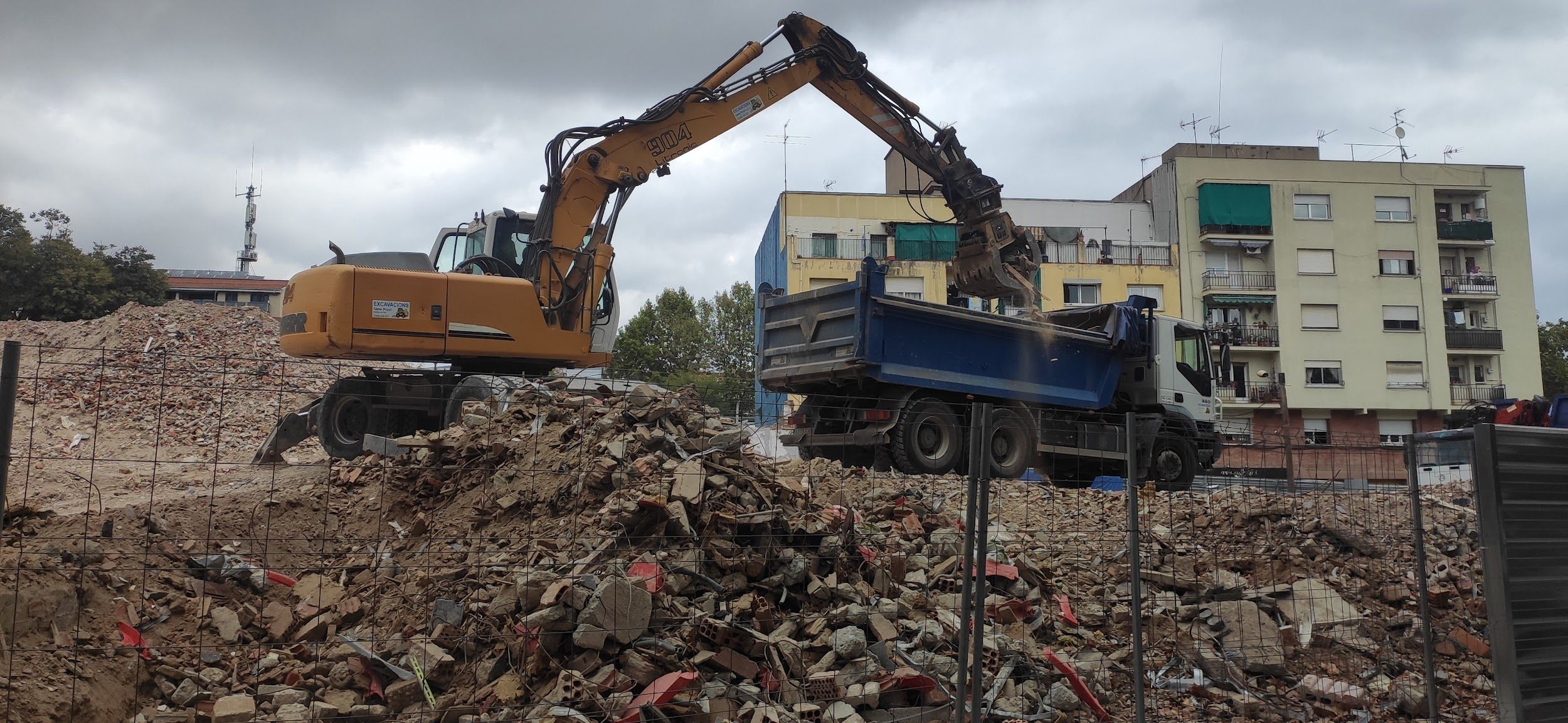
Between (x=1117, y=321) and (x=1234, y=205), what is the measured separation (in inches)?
1110

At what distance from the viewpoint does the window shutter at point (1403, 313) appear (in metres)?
37.9

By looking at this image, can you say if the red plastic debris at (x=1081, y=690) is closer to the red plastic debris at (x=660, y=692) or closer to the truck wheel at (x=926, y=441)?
the red plastic debris at (x=660, y=692)

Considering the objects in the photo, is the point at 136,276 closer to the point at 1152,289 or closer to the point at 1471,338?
the point at 1152,289

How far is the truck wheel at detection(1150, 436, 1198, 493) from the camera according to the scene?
42.6 ft

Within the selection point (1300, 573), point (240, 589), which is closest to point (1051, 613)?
point (1300, 573)

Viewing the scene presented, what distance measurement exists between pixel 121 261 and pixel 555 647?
47.1 meters

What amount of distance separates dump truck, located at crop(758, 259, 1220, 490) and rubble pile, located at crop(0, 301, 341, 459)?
16.9 feet

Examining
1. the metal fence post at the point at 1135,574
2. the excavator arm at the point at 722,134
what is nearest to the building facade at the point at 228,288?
the excavator arm at the point at 722,134

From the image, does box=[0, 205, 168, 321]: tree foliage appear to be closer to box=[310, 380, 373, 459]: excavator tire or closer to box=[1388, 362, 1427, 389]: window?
box=[310, 380, 373, 459]: excavator tire

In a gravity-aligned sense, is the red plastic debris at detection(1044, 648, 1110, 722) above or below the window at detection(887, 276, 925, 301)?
below

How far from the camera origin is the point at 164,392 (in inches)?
437

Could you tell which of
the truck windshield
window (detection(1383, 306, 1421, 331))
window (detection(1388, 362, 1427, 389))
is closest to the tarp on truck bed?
the truck windshield

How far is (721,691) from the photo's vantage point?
4.45m

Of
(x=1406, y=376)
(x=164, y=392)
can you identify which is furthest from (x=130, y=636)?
(x=1406, y=376)
